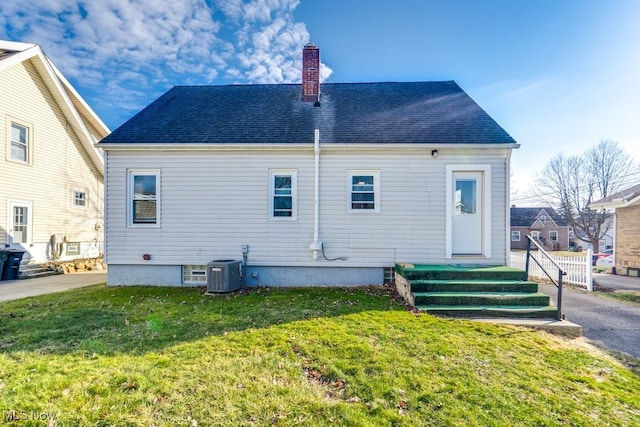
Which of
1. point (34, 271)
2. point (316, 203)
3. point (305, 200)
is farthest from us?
point (34, 271)

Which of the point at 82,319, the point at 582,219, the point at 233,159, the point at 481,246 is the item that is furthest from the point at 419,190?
the point at 582,219

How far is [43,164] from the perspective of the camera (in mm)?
11266

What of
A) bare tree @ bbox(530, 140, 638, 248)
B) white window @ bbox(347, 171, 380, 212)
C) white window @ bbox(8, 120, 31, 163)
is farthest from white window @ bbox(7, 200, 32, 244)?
bare tree @ bbox(530, 140, 638, 248)

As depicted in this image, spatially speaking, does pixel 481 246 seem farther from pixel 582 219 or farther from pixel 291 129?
pixel 582 219

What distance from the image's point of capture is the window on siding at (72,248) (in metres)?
12.2

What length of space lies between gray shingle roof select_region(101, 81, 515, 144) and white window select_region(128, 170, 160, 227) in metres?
0.93

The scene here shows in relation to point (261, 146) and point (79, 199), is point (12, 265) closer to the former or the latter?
point (79, 199)

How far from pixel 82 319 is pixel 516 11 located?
14262 millimetres

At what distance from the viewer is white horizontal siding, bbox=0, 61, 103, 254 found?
32.7 feet

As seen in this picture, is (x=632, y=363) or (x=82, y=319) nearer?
(x=632, y=363)

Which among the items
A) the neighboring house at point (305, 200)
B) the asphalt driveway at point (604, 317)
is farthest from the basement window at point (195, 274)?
the asphalt driveway at point (604, 317)

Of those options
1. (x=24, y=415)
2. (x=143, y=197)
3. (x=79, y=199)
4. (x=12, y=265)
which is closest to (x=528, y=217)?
(x=143, y=197)

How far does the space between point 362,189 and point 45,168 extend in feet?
42.0

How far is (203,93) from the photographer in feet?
33.3
